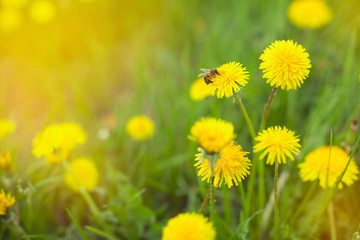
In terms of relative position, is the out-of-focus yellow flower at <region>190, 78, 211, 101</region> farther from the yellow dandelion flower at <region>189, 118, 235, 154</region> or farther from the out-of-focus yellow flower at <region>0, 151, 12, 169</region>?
the out-of-focus yellow flower at <region>0, 151, 12, 169</region>

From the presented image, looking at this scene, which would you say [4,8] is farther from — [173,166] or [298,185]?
[298,185]

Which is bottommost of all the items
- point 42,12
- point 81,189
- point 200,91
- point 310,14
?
point 81,189

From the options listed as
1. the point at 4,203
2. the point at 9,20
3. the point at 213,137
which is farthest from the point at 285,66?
the point at 9,20

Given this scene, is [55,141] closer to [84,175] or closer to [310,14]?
[84,175]

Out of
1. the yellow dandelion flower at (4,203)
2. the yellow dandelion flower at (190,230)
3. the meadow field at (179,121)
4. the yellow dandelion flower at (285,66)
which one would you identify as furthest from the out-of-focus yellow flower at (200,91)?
the yellow dandelion flower at (4,203)

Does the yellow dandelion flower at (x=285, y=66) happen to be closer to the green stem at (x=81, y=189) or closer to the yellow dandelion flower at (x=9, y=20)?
the green stem at (x=81, y=189)

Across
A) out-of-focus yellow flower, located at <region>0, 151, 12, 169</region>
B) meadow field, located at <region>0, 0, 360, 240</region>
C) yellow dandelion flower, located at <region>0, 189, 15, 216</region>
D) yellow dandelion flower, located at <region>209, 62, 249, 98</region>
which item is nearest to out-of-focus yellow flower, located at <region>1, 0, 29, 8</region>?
meadow field, located at <region>0, 0, 360, 240</region>
